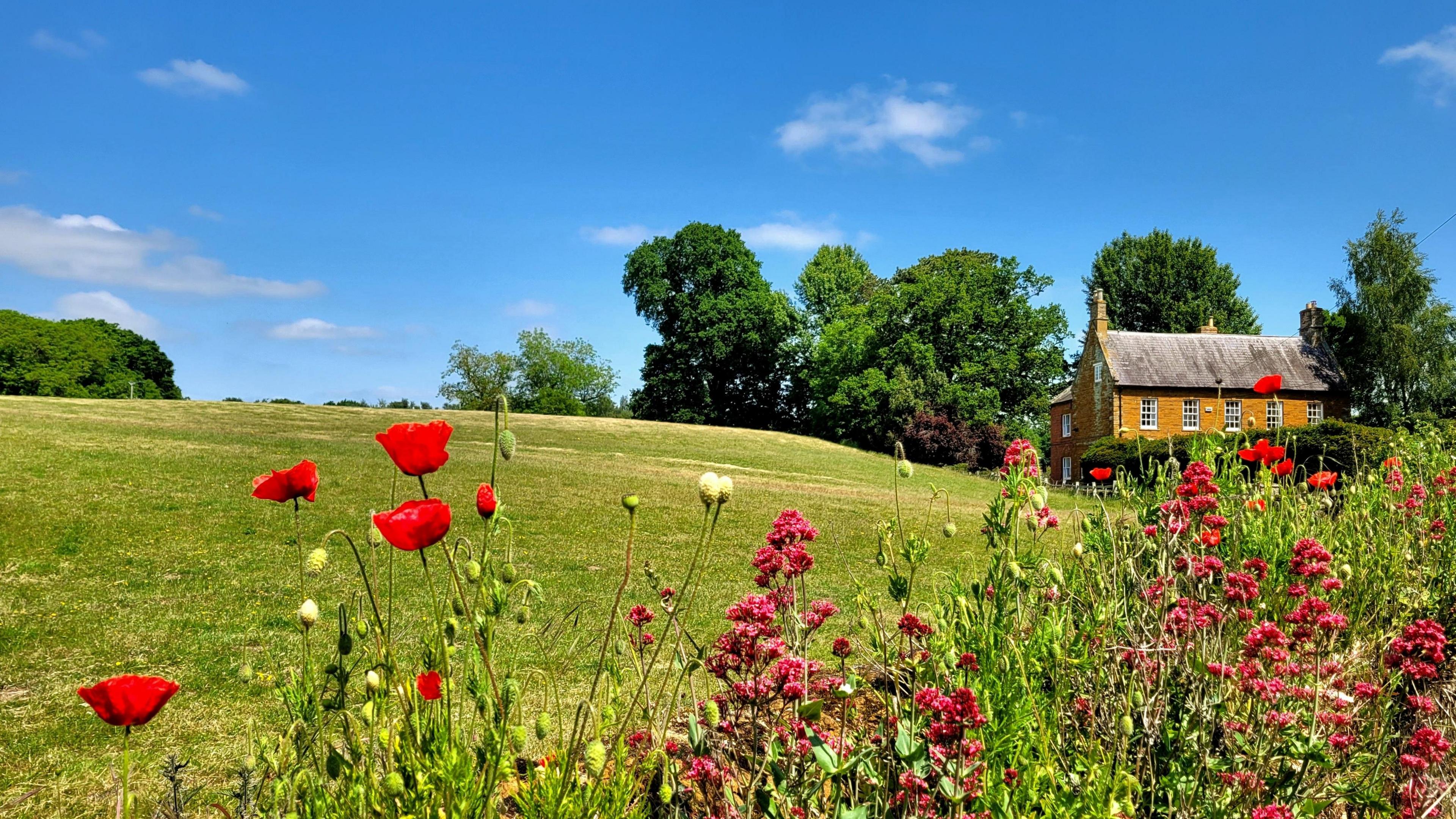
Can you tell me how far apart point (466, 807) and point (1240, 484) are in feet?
14.9

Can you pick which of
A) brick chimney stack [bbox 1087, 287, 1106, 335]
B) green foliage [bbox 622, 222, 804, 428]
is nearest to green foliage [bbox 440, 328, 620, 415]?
green foliage [bbox 622, 222, 804, 428]

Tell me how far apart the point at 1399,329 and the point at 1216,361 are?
6440 mm

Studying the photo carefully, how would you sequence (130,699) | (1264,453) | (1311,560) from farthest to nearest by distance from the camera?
(1264,453) < (1311,560) < (130,699)

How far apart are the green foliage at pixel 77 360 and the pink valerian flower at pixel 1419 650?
180ft

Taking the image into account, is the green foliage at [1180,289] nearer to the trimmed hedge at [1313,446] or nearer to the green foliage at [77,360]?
the trimmed hedge at [1313,446]

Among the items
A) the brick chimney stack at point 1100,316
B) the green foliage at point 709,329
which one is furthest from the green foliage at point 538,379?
the brick chimney stack at point 1100,316

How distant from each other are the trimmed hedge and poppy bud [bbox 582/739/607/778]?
11321mm

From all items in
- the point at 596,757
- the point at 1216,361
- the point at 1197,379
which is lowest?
the point at 596,757

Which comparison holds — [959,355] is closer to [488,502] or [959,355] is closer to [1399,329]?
[1399,329]

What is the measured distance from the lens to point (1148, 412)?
33.8 m

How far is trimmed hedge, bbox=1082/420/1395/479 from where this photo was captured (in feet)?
44.4

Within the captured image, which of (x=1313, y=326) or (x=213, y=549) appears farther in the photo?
(x=1313, y=326)

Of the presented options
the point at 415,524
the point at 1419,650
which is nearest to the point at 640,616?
the point at 415,524

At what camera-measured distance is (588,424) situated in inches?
1308
